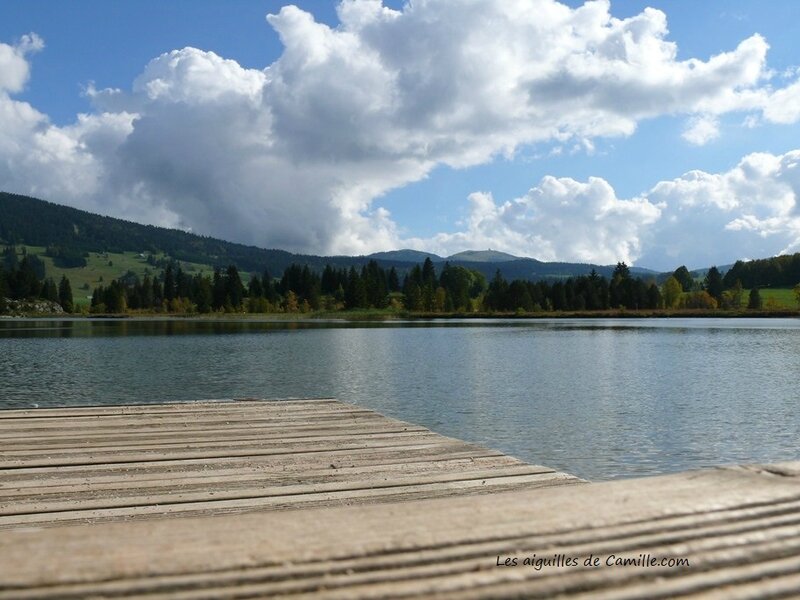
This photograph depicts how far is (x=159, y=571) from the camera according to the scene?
5.96 feet

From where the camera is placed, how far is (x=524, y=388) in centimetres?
3353

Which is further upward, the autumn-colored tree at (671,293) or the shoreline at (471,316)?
the autumn-colored tree at (671,293)

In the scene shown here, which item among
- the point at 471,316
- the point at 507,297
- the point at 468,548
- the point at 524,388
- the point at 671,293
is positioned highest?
the point at 671,293

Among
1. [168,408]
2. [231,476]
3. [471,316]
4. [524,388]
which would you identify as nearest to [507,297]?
[471,316]

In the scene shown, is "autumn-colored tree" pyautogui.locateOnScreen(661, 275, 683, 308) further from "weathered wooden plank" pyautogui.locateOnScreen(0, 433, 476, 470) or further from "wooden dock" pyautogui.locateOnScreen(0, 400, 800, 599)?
"wooden dock" pyautogui.locateOnScreen(0, 400, 800, 599)

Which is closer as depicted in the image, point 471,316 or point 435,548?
point 435,548

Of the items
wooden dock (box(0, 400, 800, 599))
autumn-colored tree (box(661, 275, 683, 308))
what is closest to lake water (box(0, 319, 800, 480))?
wooden dock (box(0, 400, 800, 599))

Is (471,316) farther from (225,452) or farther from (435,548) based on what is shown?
(435,548)

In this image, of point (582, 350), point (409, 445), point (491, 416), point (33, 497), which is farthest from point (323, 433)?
point (582, 350)

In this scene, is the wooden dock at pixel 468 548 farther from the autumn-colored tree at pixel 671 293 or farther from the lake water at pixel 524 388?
the autumn-colored tree at pixel 671 293

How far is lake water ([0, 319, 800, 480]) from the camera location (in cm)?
2017

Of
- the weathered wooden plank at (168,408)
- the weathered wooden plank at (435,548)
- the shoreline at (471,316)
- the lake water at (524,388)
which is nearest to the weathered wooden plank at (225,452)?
the weathered wooden plank at (168,408)

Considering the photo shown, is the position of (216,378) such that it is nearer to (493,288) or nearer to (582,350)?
(582,350)

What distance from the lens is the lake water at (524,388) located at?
20.2 metres
